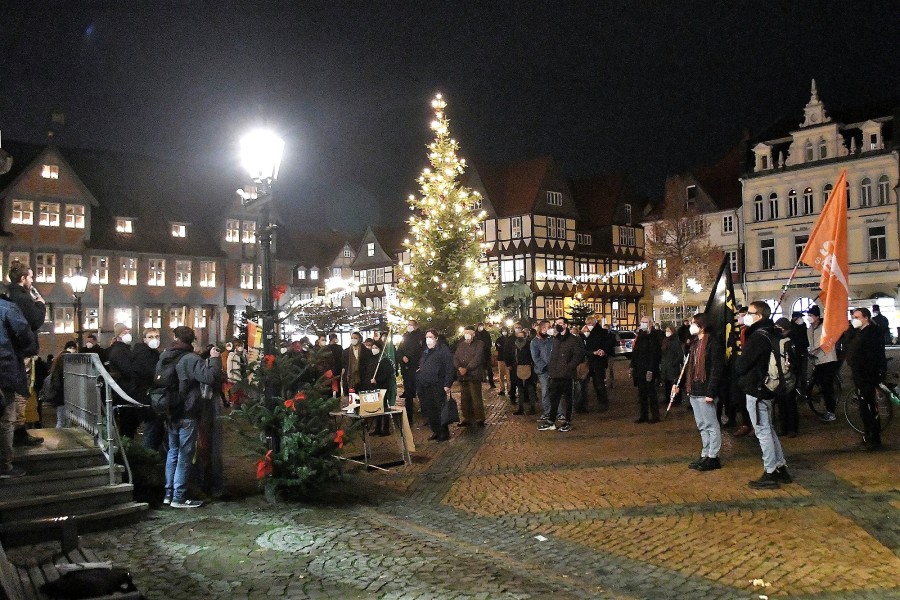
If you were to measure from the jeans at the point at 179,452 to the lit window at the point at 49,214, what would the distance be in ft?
134

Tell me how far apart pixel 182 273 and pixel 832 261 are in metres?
45.9

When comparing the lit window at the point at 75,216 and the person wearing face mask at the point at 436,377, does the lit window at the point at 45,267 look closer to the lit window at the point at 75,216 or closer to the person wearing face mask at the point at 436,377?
the lit window at the point at 75,216

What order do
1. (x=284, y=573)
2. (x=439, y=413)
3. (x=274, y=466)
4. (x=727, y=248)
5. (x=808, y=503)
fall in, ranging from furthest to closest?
(x=727, y=248) → (x=439, y=413) → (x=274, y=466) → (x=808, y=503) → (x=284, y=573)

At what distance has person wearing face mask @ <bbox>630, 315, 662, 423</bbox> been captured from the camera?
48.3ft

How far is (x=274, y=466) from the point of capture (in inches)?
349

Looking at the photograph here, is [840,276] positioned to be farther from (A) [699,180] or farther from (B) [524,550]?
(A) [699,180]

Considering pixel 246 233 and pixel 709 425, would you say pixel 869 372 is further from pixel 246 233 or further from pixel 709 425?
pixel 246 233

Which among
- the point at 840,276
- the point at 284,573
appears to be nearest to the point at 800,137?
the point at 840,276

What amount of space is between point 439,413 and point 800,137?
43.1m

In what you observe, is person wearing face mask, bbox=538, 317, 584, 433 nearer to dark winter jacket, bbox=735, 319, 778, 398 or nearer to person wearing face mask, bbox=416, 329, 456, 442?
person wearing face mask, bbox=416, 329, 456, 442

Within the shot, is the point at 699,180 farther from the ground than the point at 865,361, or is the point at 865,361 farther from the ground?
the point at 699,180

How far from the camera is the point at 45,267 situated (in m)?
44.1

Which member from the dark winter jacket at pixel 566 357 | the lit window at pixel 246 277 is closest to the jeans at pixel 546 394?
the dark winter jacket at pixel 566 357

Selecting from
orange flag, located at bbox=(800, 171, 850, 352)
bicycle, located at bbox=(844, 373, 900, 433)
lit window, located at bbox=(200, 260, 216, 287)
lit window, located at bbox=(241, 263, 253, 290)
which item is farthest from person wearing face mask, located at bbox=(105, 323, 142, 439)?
lit window, located at bbox=(241, 263, 253, 290)
